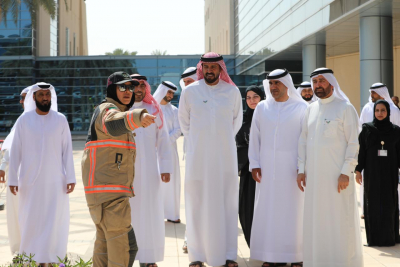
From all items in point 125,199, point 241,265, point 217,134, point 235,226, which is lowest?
point 241,265

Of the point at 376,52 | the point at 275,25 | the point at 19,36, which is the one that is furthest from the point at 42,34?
the point at 376,52

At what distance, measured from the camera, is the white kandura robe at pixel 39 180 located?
5320mm

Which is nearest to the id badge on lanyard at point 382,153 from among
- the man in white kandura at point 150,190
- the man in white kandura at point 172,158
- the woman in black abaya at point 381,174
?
the woman in black abaya at point 381,174

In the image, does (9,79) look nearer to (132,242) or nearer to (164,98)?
(164,98)

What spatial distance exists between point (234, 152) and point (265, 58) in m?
21.3

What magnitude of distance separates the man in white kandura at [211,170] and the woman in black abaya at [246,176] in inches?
24.8

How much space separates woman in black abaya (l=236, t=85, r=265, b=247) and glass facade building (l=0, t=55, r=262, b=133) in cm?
2944

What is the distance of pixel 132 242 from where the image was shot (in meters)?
4.00

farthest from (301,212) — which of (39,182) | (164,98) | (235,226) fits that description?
(164,98)

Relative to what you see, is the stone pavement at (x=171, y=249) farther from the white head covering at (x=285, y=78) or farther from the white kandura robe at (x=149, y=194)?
the white head covering at (x=285, y=78)

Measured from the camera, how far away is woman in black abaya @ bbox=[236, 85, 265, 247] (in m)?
6.10

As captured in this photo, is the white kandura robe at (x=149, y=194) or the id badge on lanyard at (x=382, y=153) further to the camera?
the id badge on lanyard at (x=382, y=153)

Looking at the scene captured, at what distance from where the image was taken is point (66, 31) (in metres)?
45.2

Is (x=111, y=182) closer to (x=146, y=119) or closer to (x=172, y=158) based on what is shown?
(x=146, y=119)
